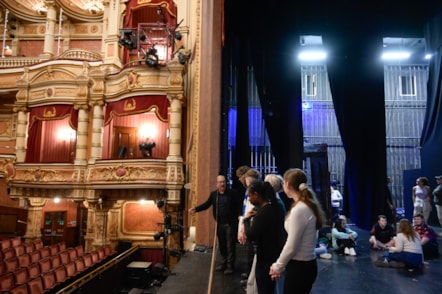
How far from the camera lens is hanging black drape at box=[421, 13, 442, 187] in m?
7.25

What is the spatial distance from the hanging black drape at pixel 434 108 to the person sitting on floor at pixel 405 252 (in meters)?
3.74

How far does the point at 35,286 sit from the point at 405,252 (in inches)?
249

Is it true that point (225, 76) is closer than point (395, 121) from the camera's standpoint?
Yes

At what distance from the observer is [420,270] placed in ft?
14.9

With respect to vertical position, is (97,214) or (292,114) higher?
(292,114)

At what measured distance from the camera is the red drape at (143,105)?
10906 mm

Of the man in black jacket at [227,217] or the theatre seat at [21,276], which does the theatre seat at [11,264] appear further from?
the man in black jacket at [227,217]

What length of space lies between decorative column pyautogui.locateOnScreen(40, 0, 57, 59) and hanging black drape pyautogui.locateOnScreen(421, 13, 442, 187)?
45.9 feet

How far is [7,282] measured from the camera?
5816 millimetres

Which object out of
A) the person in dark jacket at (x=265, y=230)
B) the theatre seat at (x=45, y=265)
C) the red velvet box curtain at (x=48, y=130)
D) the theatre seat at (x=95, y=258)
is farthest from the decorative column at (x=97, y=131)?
the person in dark jacket at (x=265, y=230)

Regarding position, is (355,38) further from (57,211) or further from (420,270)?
(57,211)

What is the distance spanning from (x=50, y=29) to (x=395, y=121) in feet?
48.4

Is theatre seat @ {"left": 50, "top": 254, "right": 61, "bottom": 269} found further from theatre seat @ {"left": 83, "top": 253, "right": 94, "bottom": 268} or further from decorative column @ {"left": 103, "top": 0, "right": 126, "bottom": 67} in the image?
decorative column @ {"left": 103, "top": 0, "right": 126, "bottom": 67}

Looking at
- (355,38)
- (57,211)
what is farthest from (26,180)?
(355,38)
